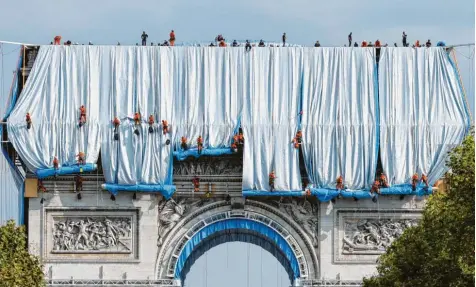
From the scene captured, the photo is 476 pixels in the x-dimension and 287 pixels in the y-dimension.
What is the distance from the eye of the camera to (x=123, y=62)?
96438mm

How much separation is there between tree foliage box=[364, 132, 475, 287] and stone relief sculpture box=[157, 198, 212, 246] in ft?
40.1

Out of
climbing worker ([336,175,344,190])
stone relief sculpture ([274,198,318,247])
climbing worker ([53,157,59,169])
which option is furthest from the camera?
stone relief sculpture ([274,198,318,247])

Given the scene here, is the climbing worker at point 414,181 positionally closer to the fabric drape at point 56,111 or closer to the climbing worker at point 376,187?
the climbing worker at point 376,187

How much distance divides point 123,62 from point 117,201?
5.97 metres

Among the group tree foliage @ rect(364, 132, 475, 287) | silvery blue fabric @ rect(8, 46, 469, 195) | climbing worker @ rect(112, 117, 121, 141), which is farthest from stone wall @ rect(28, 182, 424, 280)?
tree foliage @ rect(364, 132, 475, 287)

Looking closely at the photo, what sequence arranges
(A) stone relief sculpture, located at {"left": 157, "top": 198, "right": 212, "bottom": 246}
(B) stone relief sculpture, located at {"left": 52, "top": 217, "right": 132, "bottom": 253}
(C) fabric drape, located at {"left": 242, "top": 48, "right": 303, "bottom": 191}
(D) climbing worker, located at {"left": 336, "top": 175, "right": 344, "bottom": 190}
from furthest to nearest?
(A) stone relief sculpture, located at {"left": 157, "top": 198, "right": 212, "bottom": 246} < (B) stone relief sculpture, located at {"left": 52, "top": 217, "right": 132, "bottom": 253} < (C) fabric drape, located at {"left": 242, "top": 48, "right": 303, "bottom": 191} < (D) climbing worker, located at {"left": 336, "top": 175, "right": 344, "bottom": 190}

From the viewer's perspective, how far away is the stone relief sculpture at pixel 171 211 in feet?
316

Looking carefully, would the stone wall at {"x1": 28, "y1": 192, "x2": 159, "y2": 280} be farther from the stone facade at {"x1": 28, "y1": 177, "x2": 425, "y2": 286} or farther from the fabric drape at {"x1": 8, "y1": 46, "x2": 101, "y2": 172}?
the fabric drape at {"x1": 8, "y1": 46, "x2": 101, "y2": 172}

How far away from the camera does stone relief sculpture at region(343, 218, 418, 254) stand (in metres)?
96.4

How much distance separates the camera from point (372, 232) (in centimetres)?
9656

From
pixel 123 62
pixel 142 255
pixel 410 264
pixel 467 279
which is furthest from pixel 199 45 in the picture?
pixel 467 279

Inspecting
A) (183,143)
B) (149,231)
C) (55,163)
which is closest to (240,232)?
(149,231)

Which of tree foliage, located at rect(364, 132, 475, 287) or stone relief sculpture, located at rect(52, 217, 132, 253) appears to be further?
stone relief sculpture, located at rect(52, 217, 132, 253)

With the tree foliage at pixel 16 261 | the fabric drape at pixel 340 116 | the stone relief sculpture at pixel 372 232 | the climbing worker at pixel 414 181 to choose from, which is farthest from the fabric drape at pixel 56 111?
the climbing worker at pixel 414 181
